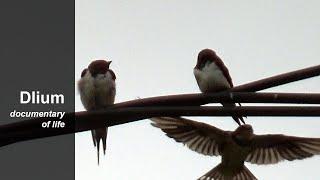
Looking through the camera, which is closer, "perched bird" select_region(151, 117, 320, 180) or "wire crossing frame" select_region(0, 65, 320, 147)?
"wire crossing frame" select_region(0, 65, 320, 147)

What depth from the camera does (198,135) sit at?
2275mm

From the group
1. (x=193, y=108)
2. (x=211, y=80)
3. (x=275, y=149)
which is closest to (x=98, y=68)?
(x=211, y=80)

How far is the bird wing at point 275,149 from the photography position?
2084 millimetres

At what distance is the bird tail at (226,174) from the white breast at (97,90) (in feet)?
1.49

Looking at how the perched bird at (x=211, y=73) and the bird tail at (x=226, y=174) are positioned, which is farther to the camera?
the bird tail at (x=226, y=174)

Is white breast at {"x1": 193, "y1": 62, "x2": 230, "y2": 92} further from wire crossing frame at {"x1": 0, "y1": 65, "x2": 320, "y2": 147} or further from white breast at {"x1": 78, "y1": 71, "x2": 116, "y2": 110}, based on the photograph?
wire crossing frame at {"x1": 0, "y1": 65, "x2": 320, "y2": 147}

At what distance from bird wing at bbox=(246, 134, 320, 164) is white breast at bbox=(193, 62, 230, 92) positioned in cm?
20

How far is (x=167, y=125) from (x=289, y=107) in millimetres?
1248

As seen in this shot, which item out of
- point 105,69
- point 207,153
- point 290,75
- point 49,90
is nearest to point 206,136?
point 207,153

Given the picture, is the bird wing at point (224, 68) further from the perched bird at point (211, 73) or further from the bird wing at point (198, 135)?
the bird wing at point (198, 135)

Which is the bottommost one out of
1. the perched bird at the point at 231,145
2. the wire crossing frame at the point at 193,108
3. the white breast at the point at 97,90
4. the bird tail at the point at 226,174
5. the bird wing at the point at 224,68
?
the bird tail at the point at 226,174

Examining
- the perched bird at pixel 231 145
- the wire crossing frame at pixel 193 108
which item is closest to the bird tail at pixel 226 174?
the perched bird at pixel 231 145

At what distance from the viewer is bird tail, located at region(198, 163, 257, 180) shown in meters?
2.25

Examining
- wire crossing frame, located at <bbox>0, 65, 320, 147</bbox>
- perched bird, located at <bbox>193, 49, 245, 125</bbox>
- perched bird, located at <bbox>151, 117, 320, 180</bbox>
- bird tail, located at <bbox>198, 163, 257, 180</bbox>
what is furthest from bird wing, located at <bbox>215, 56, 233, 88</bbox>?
wire crossing frame, located at <bbox>0, 65, 320, 147</bbox>
